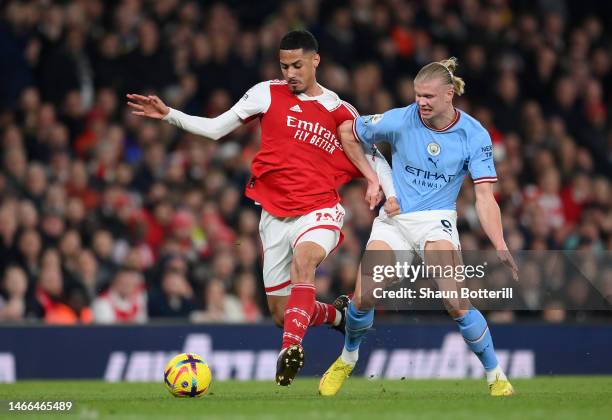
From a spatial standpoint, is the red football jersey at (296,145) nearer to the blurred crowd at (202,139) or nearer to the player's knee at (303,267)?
the player's knee at (303,267)

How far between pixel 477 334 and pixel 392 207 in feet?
3.75

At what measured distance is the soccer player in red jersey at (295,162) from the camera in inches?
392

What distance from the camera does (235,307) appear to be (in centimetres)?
1484

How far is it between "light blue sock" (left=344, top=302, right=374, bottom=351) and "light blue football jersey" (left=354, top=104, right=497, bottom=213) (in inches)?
33.5

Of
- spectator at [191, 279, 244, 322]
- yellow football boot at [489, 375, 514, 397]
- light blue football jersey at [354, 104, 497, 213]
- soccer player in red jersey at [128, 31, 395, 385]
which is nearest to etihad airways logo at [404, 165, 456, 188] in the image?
light blue football jersey at [354, 104, 497, 213]

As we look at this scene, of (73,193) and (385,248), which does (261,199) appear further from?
(73,193)

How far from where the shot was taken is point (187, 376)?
9336 millimetres

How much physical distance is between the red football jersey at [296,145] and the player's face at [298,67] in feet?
0.52

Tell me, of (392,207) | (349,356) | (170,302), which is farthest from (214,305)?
(392,207)

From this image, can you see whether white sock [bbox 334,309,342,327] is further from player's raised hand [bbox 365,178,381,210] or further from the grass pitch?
player's raised hand [bbox 365,178,381,210]

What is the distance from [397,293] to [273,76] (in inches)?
181

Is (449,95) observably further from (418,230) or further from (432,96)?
(418,230)

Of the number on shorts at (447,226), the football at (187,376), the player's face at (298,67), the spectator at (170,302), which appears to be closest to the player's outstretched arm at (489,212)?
the number on shorts at (447,226)

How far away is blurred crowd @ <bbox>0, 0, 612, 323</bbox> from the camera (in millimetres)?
14227
